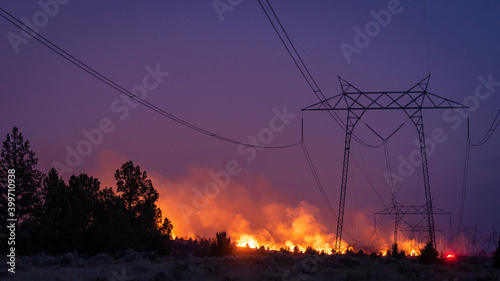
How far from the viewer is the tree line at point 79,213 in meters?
47.0

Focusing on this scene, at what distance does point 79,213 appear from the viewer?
48.4 meters

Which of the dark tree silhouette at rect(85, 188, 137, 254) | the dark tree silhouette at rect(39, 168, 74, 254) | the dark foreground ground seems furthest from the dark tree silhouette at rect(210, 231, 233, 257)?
the dark tree silhouette at rect(39, 168, 74, 254)

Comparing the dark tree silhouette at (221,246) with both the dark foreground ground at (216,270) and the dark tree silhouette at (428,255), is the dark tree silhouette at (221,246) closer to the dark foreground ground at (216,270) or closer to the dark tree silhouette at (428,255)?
the dark foreground ground at (216,270)

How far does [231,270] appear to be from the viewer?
3303 centimetres

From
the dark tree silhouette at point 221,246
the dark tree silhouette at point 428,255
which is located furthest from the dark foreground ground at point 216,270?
the dark tree silhouette at point 221,246

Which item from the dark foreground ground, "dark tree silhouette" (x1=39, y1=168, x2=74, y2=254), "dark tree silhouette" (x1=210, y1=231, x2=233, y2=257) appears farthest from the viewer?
"dark tree silhouette" (x1=210, y1=231, x2=233, y2=257)

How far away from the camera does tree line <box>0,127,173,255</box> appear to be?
47.0m

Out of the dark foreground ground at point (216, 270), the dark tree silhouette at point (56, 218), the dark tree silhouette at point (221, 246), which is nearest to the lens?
the dark foreground ground at point (216, 270)

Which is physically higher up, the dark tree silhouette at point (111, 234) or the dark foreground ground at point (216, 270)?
the dark tree silhouette at point (111, 234)

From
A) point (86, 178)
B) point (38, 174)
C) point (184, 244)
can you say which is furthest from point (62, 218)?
point (184, 244)

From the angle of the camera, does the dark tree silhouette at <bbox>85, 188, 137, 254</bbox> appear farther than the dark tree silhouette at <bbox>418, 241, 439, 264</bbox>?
Yes

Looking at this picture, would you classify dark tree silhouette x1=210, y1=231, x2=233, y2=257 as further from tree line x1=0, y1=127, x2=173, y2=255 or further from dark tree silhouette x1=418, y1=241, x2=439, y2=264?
dark tree silhouette x1=418, y1=241, x2=439, y2=264

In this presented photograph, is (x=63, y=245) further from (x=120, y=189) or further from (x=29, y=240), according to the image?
(x=120, y=189)

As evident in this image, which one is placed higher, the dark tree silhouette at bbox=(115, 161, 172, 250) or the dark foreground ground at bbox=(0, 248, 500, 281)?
the dark tree silhouette at bbox=(115, 161, 172, 250)
